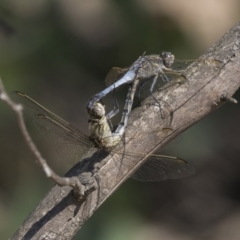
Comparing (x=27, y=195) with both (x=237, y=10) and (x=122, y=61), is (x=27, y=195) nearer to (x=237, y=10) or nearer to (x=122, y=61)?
(x=122, y=61)

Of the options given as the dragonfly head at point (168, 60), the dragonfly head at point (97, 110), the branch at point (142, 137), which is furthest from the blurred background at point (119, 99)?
the branch at point (142, 137)

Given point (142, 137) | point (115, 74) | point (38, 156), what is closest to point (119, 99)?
point (115, 74)

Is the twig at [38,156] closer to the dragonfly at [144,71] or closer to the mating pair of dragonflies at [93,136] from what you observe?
the mating pair of dragonflies at [93,136]

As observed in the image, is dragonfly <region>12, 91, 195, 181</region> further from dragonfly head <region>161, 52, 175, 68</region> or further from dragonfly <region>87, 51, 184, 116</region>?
dragonfly head <region>161, 52, 175, 68</region>

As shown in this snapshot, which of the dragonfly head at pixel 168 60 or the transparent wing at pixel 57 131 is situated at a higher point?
the transparent wing at pixel 57 131

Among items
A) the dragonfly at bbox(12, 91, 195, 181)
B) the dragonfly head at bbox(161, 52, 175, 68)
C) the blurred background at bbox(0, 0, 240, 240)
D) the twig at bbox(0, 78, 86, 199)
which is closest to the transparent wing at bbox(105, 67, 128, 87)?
the dragonfly head at bbox(161, 52, 175, 68)
